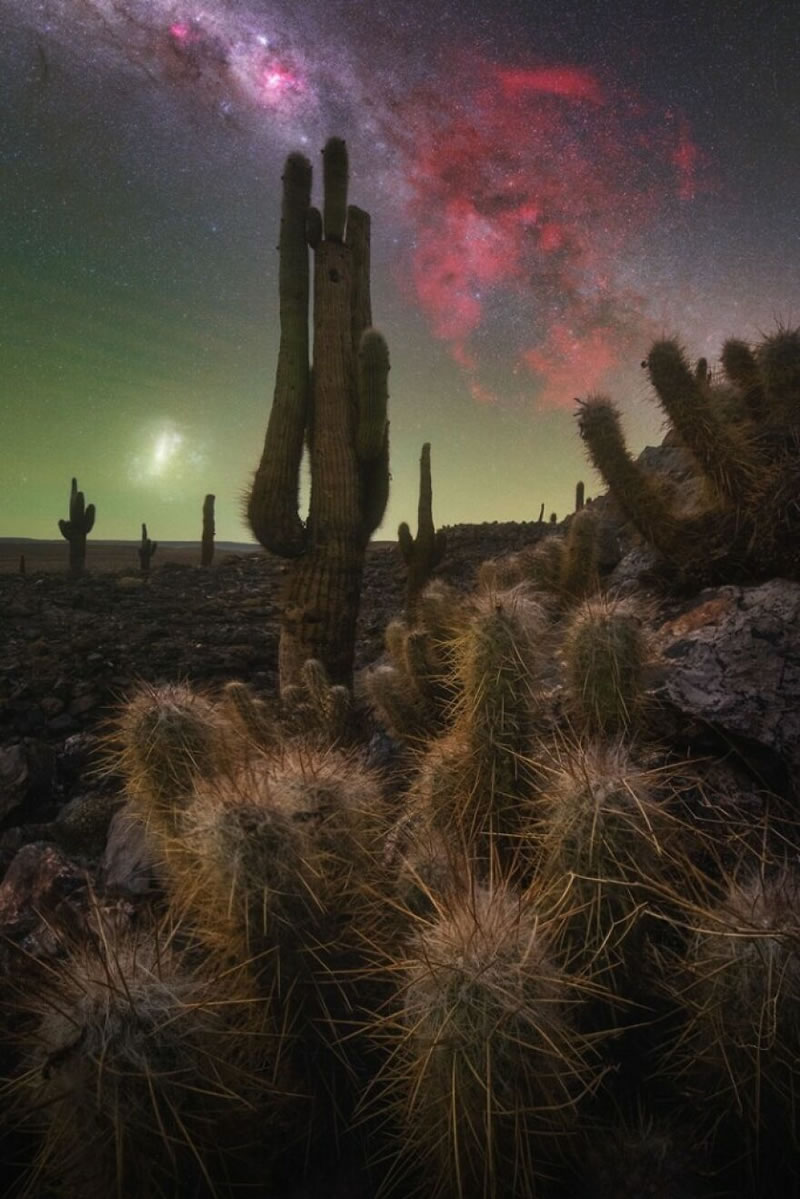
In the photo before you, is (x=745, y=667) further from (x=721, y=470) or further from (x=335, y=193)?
(x=335, y=193)

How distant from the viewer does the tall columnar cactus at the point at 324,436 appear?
21.0 ft

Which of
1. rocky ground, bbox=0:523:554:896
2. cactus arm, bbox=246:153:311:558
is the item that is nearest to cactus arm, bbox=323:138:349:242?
cactus arm, bbox=246:153:311:558

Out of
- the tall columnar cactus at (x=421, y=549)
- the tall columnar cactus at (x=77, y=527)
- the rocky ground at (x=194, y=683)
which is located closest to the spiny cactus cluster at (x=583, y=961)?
the rocky ground at (x=194, y=683)

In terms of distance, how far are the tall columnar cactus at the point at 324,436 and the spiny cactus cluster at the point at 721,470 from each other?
2917mm

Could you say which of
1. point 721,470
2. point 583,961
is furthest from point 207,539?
point 583,961

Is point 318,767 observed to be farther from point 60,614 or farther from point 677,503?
point 60,614

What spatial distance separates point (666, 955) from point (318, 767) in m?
1.26

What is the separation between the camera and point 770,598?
3.21 metres

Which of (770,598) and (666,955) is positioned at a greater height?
(770,598)

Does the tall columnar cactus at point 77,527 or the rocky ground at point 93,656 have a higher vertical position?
the tall columnar cactus at point 77,527

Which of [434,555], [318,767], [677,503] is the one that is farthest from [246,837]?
[434,555]

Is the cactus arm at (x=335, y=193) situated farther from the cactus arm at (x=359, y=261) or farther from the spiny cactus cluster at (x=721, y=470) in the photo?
the spiny cactus cluster at (x=721, y=470)

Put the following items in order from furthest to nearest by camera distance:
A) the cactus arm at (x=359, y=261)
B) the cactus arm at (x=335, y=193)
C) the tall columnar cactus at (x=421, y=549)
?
the tall columnar cactus at (x=421, y=549) → the cactus arm at (x=359, y=261) → the cactus arm at (x=335, y=193)

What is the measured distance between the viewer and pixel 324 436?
6.82 m
